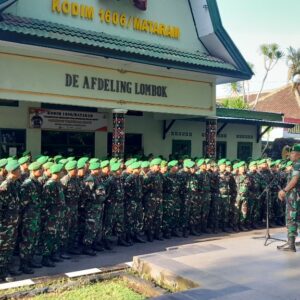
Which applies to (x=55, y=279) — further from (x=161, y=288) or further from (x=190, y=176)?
(x=190, y=176)

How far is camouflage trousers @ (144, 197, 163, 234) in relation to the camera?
8.49m

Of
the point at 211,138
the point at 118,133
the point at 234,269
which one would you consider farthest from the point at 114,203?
the point at 211,138

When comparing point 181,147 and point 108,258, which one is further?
point 181,147

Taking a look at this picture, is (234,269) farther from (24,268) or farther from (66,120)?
(66,120)

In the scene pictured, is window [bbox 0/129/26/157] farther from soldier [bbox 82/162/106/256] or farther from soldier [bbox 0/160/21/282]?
soldier [bbox 0/160/21/282]

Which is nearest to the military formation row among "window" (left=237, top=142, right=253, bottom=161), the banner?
the banner

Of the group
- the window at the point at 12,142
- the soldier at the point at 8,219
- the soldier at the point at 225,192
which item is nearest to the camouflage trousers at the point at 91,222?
the soldier at the point at 8,219

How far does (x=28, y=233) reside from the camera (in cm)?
626

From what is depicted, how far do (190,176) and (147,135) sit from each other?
Answer: 621 cm

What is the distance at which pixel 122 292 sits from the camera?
5.57m

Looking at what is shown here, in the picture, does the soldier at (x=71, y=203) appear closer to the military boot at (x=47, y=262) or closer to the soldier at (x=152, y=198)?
the military boot at (x=47, y=262)

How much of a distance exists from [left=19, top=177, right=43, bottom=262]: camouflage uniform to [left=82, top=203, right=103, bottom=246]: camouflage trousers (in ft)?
3.78

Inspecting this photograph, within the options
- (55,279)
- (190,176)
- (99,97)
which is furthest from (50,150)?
(55,279)

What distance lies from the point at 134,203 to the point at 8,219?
9.26 ft
